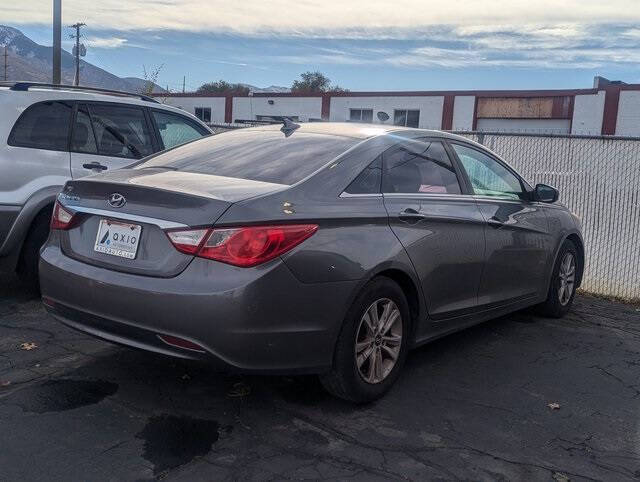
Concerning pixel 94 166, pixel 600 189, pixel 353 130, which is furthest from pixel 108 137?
pixel 600 189

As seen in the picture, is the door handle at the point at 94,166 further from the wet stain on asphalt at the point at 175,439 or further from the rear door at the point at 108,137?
the wet stain on asphalt at the point at 175,439

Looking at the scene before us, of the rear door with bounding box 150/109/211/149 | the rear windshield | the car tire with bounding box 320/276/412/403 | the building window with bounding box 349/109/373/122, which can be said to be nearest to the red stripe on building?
the building window with bounding box 349/109/373/122

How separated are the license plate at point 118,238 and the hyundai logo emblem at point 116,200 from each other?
3.5 inches

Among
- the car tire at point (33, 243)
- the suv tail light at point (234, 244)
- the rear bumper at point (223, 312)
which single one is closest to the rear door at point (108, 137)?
the car tire at point (33, 243)

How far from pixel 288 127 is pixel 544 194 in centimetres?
243

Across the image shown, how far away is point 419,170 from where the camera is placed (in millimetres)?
4559

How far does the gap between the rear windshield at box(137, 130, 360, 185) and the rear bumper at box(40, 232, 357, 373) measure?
2.27 ft

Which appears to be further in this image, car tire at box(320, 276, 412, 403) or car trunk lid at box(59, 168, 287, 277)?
car tire at box(320, 276, 412, 403)

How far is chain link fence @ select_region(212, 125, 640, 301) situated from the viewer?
318 inches

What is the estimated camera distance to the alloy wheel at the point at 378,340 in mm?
3934

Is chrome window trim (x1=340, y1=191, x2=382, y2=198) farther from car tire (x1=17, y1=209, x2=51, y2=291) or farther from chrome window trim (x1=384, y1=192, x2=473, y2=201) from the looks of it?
car tire (x1=17, y1=209, x2=51, y2=291)

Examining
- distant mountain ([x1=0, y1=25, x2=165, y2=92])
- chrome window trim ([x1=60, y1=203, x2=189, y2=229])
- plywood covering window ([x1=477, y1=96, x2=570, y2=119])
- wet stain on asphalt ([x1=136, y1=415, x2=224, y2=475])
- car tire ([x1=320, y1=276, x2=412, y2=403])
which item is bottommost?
wet stain on asphalt ([x1=136, y1=415, x2=224, y2=475])

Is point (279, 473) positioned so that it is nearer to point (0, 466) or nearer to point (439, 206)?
point (0, 466)

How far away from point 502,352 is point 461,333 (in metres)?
0.51
